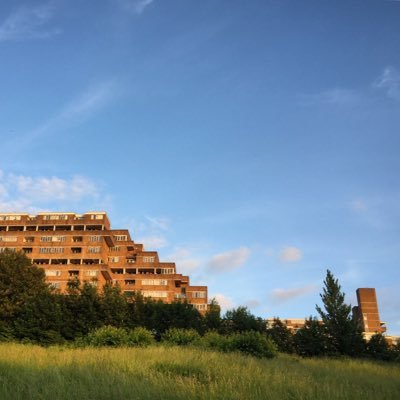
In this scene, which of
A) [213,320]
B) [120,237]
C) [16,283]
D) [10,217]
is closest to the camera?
[16,283]

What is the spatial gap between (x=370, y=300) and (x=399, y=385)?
11432 cm

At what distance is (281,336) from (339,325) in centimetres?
1113

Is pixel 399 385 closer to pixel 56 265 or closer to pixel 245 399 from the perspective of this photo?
pixel 245 399

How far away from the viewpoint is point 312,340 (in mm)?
41906

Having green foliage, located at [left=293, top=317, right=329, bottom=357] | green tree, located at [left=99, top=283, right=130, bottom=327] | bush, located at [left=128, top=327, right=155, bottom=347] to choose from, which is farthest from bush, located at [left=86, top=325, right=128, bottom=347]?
green foliage, located at [left=293, top=317, right=329, bottom=357]

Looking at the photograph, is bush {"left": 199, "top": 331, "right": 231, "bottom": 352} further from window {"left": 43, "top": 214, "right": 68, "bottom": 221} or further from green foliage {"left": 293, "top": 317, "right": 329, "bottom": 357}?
window {"left": 43, "top": 214, "right": 68, "bottom": 221}

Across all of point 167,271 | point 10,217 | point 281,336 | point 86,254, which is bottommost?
point 281,336

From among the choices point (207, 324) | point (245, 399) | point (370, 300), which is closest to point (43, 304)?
point (207, 324)

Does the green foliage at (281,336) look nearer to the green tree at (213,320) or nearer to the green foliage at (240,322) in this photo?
the green foliage at (240,322)

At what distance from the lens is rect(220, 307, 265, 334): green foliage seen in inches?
1839

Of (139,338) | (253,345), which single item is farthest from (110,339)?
(253,345)

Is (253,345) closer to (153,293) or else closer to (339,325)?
(339,325)

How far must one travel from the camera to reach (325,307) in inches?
1705

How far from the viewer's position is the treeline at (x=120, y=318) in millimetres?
39875
